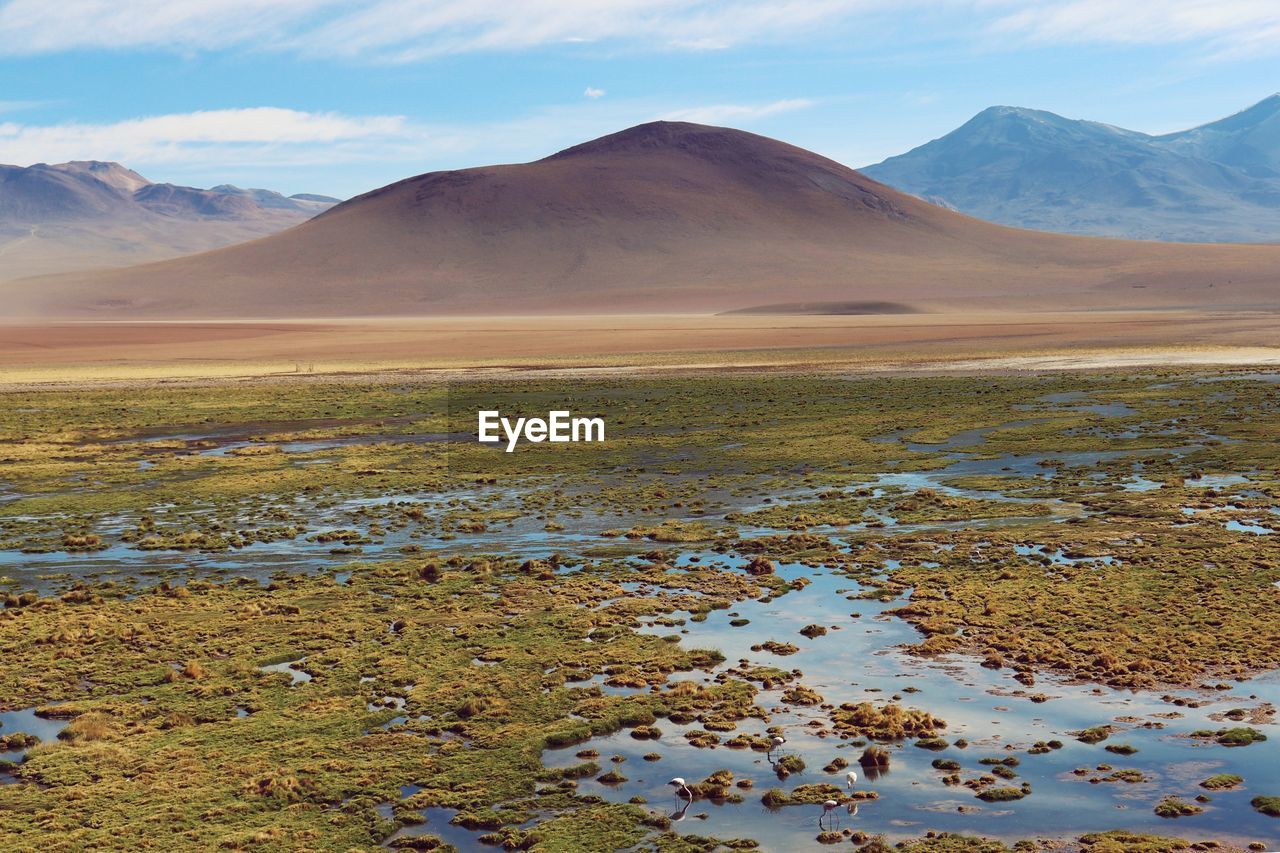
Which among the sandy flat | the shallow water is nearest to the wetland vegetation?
the shallow water

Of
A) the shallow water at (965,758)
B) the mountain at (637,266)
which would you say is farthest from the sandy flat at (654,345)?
the shallow water at (965,758)

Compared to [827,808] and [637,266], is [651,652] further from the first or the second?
[637,266]

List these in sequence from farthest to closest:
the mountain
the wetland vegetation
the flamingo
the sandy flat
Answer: the mountain
the sandy flat
the wetland vegetation
the flamingo

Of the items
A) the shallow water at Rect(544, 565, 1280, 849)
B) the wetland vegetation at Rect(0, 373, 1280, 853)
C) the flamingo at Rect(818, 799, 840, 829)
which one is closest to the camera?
the shallow water at Rect(544, 565, 1280, 849)

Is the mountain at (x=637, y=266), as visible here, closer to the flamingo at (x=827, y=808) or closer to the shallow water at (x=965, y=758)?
the shallow water at (x=965, y=758)

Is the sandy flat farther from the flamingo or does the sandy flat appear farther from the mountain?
the flamingo

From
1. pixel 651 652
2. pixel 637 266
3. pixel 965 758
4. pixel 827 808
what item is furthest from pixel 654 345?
pixel 637 266

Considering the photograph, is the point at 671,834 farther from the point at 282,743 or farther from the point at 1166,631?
the point at 1166,631
